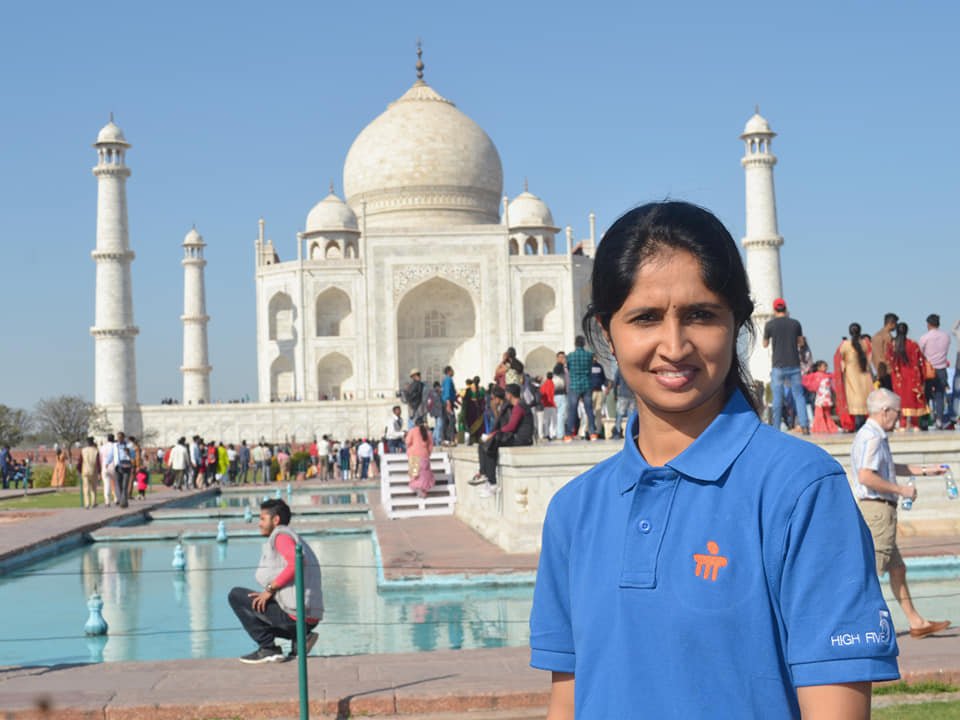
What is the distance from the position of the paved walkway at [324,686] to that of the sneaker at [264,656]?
0.05 m

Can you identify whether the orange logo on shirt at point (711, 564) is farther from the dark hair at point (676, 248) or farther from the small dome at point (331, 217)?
the small dome at point (331, 217)

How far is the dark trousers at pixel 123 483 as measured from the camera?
15492 mm

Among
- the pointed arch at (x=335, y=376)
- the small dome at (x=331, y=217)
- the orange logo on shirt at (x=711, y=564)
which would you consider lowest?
the orange logo on shirt at (x=711, y=564)

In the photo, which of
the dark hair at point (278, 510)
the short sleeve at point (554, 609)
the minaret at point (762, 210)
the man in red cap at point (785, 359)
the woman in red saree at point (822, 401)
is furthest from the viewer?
the minaret at point (762, 210)

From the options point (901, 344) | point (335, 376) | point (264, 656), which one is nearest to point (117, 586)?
point (264, 656)

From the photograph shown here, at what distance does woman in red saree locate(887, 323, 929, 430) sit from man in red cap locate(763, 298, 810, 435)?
771 mm

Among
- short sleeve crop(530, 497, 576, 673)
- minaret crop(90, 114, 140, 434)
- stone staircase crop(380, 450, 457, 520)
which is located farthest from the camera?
minaret crop(90, 114, 140, 434)

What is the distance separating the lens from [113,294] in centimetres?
3200

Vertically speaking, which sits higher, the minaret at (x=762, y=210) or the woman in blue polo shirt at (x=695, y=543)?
the minaret at (x=762, y=210)

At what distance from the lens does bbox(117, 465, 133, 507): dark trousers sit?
15492 millimetres

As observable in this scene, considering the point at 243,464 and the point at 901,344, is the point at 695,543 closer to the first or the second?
the point at 901,344

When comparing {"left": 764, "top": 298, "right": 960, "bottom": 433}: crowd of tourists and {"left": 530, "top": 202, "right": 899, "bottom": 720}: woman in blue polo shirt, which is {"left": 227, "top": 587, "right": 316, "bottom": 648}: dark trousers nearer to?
{"left": 530, "top": 202, "right": 899, "bottom": 720}: woman in blue polo shirt

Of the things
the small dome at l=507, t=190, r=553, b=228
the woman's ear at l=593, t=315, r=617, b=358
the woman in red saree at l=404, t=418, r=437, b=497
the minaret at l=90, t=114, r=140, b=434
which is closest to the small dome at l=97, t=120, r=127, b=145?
the minaret at l=90, t=114, r=140, b=434

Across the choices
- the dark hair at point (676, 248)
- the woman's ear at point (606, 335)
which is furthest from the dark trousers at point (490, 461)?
the dark hair at point (676, 248)
